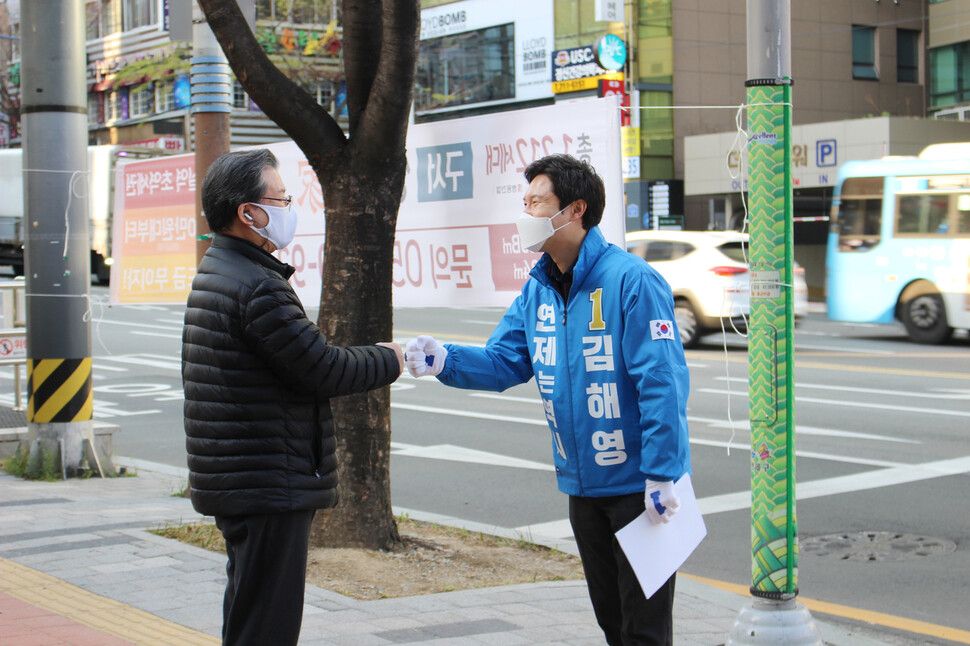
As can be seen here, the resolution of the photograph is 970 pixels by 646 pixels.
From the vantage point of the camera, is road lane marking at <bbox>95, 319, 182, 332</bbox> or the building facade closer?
road lane marking at <bbox>95, 319, 182, 332</bbox>

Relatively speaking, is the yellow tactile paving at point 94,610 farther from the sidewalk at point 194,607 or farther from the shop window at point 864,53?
the shop window at point 864,53

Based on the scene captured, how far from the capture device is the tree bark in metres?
6.03

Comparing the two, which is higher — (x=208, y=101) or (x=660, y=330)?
(x=208, y=101)

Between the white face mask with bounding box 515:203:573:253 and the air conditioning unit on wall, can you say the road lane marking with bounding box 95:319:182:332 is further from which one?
the air conditioning unit on wall

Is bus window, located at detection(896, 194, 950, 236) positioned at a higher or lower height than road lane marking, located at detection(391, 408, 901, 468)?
higher

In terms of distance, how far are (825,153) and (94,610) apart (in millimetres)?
30505

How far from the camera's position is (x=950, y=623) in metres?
5.69

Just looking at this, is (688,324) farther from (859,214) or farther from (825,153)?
(825,153)

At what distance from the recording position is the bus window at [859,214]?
2134cm

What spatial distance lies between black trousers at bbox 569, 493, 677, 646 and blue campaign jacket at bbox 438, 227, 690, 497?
0.08m

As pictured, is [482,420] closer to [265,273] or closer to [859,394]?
[859,394]

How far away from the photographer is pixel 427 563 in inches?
243

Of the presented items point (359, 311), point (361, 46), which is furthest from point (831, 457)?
point (361, 46)

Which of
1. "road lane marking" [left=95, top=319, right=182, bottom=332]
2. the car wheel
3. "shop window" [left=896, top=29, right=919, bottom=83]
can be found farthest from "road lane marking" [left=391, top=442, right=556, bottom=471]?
"shop window" [left=896, top=29, right=919, bottom=83]
